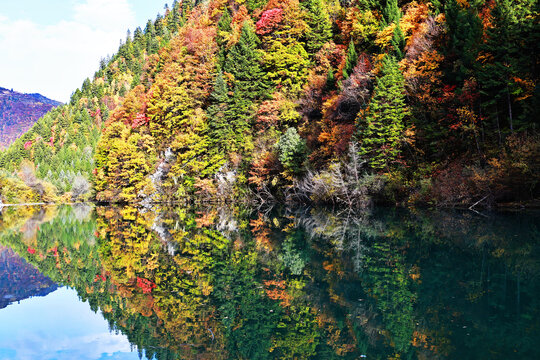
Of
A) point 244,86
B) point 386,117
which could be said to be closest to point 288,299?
point 386,117

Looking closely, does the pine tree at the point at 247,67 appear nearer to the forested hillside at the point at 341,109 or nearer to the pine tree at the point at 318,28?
the forested hillside at the point at 341,109

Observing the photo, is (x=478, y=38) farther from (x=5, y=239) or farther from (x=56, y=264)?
(x=5, y=239)

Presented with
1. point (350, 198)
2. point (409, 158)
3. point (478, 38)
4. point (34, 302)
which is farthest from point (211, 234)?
point (478, 38)

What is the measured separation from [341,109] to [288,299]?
28.3 metres

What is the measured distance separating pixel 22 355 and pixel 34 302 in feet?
11.2

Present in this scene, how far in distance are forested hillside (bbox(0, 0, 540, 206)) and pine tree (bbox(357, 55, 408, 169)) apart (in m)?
0.11

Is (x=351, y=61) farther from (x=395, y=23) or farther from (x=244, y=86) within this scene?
(x=244, y=86)

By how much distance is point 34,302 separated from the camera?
9172 millimetres

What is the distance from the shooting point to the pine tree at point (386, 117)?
92.0 ft

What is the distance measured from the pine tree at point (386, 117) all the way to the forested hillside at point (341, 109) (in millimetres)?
111

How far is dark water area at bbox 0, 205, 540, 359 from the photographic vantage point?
571 centimetres

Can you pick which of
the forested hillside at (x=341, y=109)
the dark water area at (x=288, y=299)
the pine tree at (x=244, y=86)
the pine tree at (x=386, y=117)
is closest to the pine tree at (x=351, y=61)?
the forested hillside at (x=341, y=109)

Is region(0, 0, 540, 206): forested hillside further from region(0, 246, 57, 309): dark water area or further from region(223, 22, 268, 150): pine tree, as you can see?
region(0, 246, 57, 309): dark water area

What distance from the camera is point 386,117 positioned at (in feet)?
91.7
